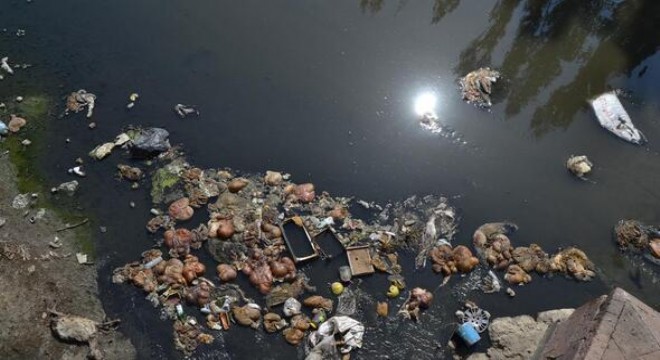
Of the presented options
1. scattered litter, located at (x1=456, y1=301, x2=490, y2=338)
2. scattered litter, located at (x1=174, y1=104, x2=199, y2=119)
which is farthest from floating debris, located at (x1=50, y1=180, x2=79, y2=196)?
scattered litter, located at (x1=456, y1=301, x2=490, y2=338)

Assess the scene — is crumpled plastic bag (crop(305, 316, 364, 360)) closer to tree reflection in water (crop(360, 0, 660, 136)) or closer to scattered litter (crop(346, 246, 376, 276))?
scattered litter (crop(346, 246, 376, 276))

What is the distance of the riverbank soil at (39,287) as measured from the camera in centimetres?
555

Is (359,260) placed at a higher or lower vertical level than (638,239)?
lower

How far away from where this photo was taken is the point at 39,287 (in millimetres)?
5938

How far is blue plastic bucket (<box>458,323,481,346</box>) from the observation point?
226 inches

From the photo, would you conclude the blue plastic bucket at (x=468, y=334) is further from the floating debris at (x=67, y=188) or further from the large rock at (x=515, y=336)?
the floating debris at (x=67, y=188)

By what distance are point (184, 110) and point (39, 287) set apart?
3199 millimetres

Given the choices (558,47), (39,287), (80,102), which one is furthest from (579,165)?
(80,102)

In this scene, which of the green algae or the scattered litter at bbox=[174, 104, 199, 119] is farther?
the scattered litter at bbox=[174, 104, 199, 119]

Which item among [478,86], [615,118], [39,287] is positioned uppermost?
[615,118]

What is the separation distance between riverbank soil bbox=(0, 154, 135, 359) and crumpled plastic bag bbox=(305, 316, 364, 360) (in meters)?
2.18

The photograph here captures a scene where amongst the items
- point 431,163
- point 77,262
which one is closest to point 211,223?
point 77,262

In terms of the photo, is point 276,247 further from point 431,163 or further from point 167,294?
point 431,163

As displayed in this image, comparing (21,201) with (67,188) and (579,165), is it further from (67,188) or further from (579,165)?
(579,165)
